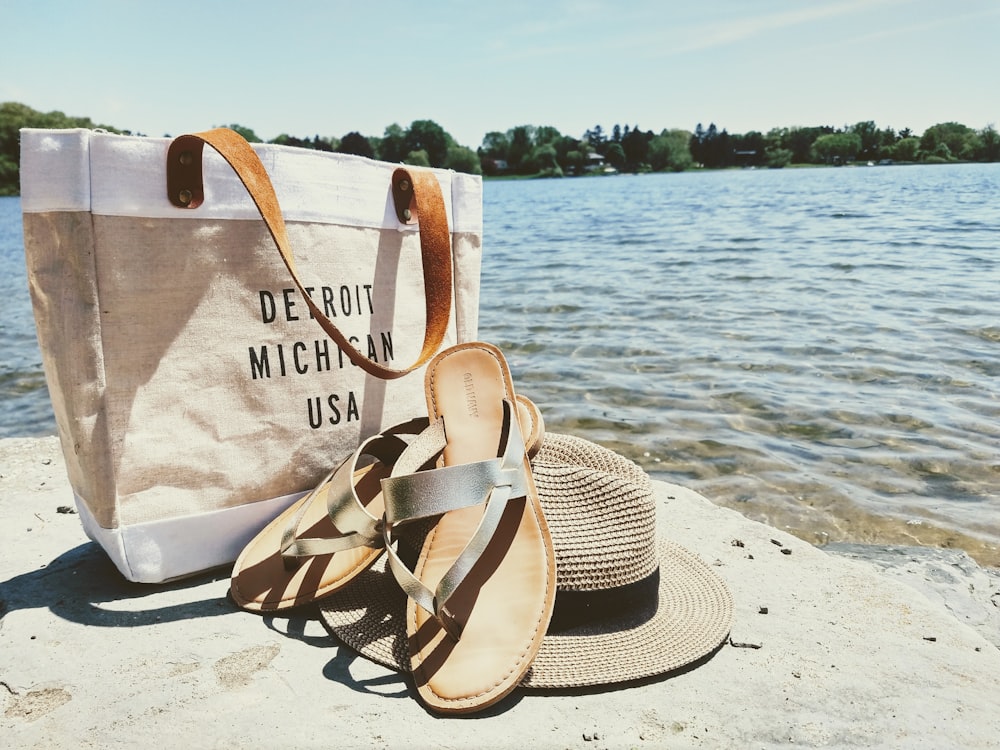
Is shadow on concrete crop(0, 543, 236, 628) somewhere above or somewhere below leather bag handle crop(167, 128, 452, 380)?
below

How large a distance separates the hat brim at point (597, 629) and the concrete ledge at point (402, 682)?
0.04 m

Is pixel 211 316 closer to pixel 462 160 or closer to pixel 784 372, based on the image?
pixel 784 372

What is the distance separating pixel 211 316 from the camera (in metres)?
2.10

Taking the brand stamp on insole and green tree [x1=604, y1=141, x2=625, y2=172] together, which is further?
green tree [x1=604, y1=141, x2=625, y2=172]

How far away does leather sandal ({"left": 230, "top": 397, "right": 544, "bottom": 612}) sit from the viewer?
1859 millimetres

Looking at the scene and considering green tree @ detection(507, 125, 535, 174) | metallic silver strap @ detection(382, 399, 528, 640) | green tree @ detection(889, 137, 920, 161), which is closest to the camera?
metallic silver strap @ detection(382, 399, 528, 640)

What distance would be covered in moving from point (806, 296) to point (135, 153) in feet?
25.3

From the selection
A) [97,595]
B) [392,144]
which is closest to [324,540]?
[97,595]

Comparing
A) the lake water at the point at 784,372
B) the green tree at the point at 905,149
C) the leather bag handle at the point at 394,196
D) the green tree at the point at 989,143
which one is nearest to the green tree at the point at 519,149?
the green tree at the point at 905,149

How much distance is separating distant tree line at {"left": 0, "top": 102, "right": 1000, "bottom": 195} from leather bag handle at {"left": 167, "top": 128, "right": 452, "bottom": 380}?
216 feet

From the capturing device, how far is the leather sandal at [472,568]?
5.27 feet

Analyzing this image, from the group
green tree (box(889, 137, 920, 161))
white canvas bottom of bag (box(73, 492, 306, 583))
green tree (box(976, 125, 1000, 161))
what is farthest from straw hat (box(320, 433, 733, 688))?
green tree (box(889, 137, 920, 161))

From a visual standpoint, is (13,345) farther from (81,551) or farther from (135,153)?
(135,153)

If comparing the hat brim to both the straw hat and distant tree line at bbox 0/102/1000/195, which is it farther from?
distant tree line at bbox 0/102/1000/195
